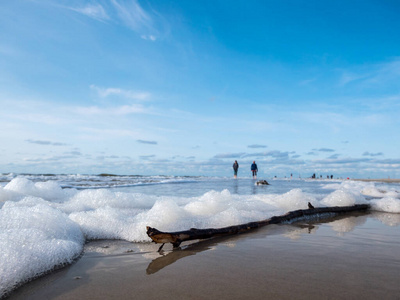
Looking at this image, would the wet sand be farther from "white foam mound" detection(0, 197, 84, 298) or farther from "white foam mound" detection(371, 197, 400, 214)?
"white foam mound" detection(371, 197, 400, 214)

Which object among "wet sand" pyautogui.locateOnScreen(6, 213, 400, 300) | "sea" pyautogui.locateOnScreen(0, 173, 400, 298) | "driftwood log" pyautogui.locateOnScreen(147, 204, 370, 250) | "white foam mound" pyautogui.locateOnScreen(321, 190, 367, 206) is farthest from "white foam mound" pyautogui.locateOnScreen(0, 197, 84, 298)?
"white foam mound" pyautogui.locateOnScreen(321, 190, 367, 206)

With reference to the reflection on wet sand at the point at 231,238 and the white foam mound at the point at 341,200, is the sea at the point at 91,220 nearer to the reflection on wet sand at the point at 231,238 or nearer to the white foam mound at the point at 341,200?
the white foam mound at the point at 341,200

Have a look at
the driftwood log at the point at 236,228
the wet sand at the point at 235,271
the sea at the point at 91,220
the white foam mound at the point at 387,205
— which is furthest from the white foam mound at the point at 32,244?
the white foam mound at the point at 387,205

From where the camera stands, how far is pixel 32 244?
247cm

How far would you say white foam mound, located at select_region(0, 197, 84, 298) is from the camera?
2095 mm

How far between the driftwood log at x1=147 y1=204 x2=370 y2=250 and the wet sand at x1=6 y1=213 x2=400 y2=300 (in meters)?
0.12

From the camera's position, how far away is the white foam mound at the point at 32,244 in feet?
6.87

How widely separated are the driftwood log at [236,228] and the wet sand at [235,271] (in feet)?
0.38

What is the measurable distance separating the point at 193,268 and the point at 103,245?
1436 mm

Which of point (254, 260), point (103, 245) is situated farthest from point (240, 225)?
point (103, 245)

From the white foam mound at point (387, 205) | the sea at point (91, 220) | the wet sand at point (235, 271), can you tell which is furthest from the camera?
the white foam mound at point (387, 205)

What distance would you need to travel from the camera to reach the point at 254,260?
2.59m

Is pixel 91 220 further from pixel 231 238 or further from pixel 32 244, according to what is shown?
pixel 231 238

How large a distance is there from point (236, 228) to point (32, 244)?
244 centimetres
